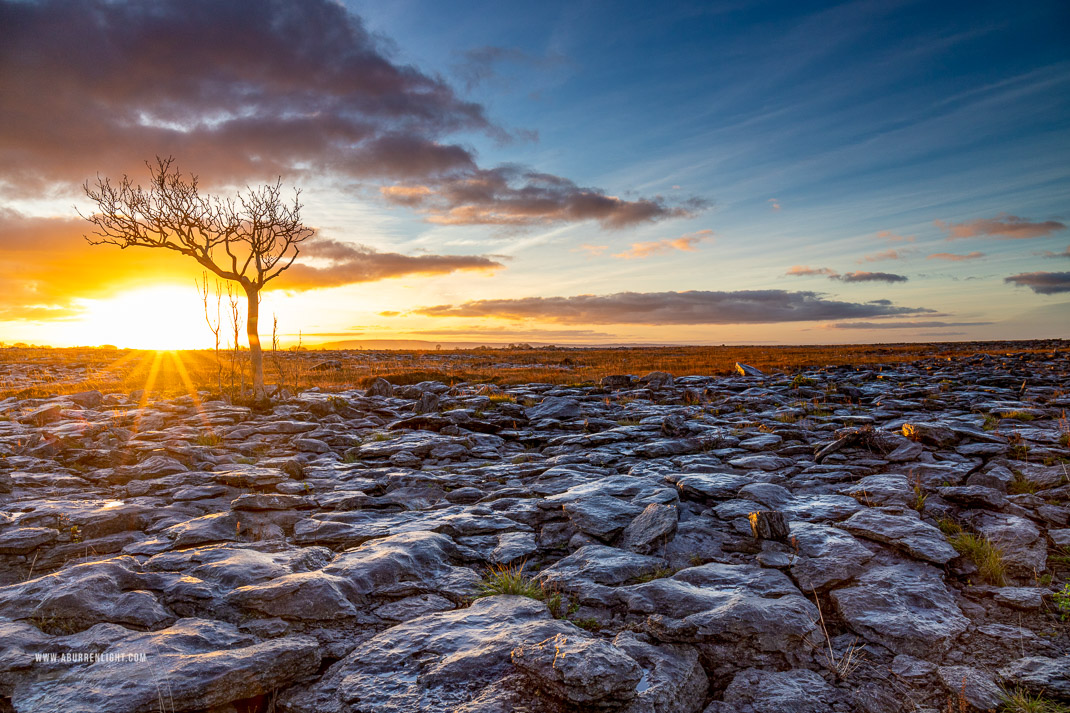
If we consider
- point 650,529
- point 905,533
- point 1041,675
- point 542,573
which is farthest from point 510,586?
point 905,533

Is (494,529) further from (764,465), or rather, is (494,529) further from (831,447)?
(831,447)

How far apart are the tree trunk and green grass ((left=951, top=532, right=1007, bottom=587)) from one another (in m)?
22.1

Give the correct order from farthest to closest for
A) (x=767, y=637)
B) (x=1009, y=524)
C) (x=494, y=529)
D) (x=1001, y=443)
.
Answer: (x=1001, y=443), (x=494, y=529), (x=1009, y=524), (x=767, y=637)

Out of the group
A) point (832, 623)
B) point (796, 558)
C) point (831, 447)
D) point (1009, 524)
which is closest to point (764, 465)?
point (831, 447)

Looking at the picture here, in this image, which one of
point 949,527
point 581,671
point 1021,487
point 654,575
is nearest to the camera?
point 581,671

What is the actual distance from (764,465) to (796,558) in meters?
5.29

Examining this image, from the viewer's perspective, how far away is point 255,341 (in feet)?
72.3

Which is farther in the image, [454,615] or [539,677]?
[454,615]

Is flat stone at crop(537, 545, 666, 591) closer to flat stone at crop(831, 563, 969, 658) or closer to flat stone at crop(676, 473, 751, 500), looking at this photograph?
flat stone at crop(831, 563, 969, 658)

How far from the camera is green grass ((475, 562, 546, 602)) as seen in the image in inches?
240

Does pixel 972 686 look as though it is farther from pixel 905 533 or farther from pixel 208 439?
pixel 208 439

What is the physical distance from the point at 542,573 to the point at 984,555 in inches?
219

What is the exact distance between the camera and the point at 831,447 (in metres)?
12.0

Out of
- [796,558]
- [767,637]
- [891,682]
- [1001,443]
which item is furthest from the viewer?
[1001,443]
